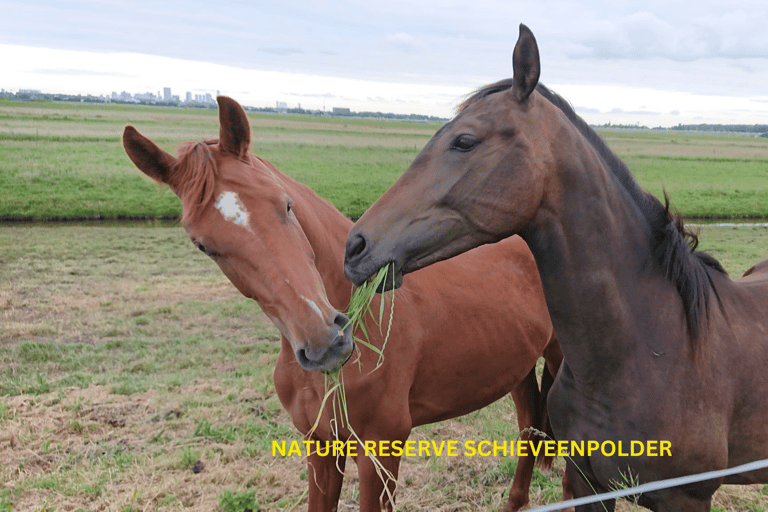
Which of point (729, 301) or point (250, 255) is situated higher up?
point (250, 255)

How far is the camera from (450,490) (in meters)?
3.82

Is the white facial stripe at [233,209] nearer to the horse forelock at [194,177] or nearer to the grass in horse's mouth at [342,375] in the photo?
the horse forelock at [194,177]

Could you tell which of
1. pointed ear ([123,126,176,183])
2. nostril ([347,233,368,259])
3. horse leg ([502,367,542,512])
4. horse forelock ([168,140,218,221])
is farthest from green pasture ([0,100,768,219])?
nostril ([347,233,368,259])

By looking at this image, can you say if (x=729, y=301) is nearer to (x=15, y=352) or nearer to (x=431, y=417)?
(x=431, y=417)

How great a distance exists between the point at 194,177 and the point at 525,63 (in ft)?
4.53

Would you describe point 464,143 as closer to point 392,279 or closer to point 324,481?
point 392,279

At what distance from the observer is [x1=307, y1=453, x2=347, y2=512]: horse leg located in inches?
112

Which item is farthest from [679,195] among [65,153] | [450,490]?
[65,153]

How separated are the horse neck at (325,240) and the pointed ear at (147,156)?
556mm

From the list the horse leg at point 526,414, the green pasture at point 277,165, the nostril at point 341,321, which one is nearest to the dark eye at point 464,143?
the nostril at point 341,321

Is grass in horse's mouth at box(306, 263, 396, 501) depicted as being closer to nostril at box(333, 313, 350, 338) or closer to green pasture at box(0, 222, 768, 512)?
nostril at box(333, 313, 350, 338)

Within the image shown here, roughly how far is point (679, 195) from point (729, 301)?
2417 cm

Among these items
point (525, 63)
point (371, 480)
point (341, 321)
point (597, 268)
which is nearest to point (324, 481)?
point (371, 480)

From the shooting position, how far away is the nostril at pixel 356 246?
185cm
